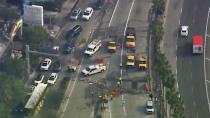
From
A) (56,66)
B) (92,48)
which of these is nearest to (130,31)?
(92,48)

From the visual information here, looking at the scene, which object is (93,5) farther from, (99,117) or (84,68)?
(99,117)

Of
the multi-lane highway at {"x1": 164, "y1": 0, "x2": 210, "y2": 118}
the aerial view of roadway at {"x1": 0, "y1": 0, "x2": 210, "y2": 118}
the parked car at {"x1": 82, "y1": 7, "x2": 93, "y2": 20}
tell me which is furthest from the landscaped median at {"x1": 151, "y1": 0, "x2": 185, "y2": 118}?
the parked car at {"x1": 82, "y1": 7, "x2": 93, "y2": 20}

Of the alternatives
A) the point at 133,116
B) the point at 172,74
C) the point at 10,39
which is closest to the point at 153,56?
the point at 172,74

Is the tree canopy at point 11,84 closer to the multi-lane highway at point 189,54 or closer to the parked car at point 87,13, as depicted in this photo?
the parked car at point 87,13

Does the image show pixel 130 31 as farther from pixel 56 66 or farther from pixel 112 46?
pixel 56 66

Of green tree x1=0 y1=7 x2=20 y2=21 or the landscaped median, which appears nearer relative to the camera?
the landscaped median

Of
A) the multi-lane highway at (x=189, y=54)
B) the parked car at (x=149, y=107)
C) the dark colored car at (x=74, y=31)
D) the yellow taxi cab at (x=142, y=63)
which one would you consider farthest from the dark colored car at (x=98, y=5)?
the parked car at (x=149, y=107)

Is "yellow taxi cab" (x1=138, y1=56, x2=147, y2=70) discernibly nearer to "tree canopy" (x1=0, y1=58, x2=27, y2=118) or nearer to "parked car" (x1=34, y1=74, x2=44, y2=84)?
"parked car" (x1=34, y1=74, x2=44, y2=84)
